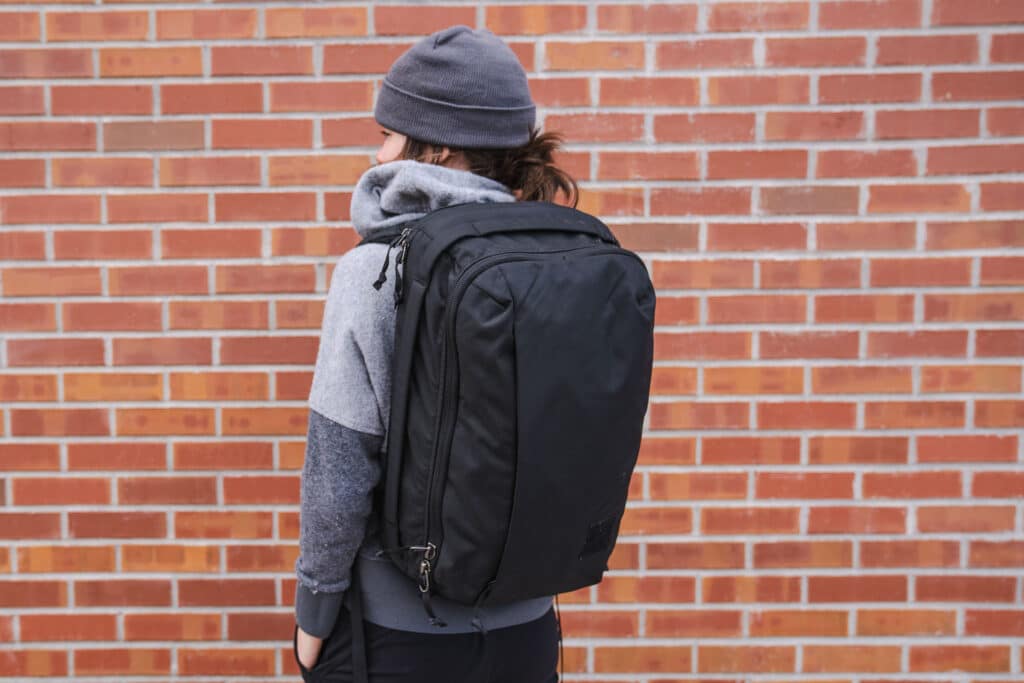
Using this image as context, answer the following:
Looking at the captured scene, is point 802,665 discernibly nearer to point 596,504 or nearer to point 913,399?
point 913,399

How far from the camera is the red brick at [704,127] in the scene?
2309mm

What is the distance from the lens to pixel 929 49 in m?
2.29

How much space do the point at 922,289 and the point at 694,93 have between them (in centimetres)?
80

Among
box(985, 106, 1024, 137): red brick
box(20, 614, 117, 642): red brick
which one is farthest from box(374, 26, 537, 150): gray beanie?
box(20, 614, 117, 642): red brick

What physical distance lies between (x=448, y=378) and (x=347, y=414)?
20 cm

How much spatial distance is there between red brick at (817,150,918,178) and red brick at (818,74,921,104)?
0.14m

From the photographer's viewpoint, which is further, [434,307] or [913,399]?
[913,399]

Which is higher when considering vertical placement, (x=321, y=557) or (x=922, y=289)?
(x=922, y=289)

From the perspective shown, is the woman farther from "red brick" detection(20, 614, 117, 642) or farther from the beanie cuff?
"red brick" detection(20, 614, 117, 642)

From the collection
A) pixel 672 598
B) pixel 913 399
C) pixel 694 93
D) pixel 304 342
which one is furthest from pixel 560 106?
pixel 672 598

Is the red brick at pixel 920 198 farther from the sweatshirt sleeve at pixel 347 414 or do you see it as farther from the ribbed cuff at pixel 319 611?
the ribbed cuff at pixel 319 611

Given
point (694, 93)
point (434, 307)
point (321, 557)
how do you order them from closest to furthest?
1. point (434, 307)
2. point (321, 557)
3. point (694, 93)

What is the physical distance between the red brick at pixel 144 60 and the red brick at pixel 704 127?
1232 mm

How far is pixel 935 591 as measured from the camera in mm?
2420
